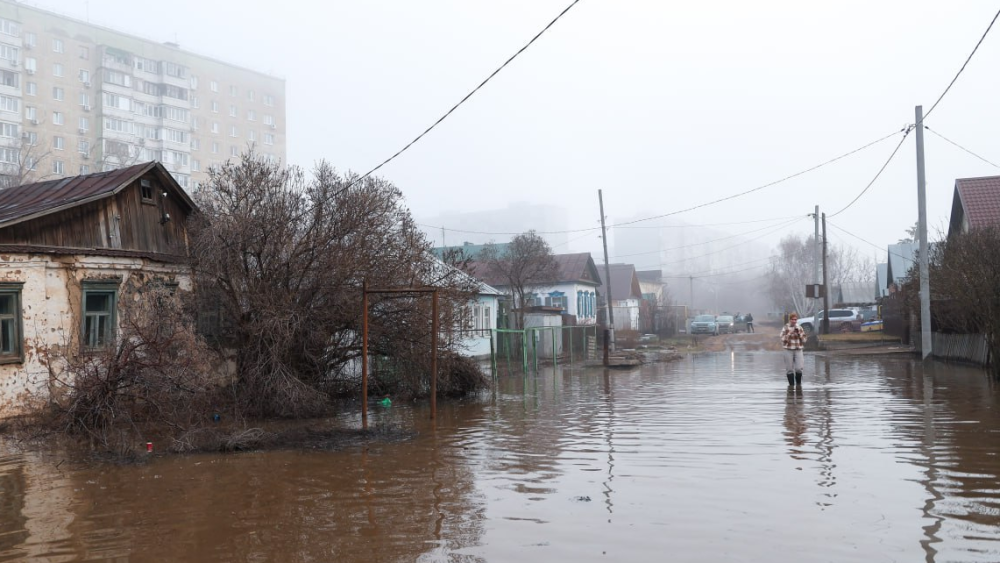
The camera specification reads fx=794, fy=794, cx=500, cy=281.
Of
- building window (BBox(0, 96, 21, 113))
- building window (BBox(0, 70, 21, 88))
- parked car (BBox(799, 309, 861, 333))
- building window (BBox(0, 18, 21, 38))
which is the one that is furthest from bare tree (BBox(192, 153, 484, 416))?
building window (BBox(0, 18, 21, 38))

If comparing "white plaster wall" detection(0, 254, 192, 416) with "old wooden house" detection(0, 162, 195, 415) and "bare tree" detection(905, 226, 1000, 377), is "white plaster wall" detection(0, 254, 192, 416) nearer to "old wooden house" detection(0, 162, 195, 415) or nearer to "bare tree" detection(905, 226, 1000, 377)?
"old wooden house" detection(0, 162, 195, 415)

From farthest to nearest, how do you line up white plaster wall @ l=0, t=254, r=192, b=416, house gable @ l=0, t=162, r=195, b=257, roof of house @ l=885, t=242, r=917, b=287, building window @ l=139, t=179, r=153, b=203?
roof of house @ l=885, t=242, r=917, b=287 → building window @ l=139, t=179, r=153, b=203 → house gable @ l=0, t=162, r=195, b=257 → white plaster wall @ l=0, t=254, r=192, b=416

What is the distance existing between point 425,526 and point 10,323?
1157 cm

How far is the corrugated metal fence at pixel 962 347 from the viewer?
76.5 feet

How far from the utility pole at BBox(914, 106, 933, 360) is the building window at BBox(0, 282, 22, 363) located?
83.1ft

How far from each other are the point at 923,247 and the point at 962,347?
344 cm

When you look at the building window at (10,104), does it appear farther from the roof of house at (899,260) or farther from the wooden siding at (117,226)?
the roof of house at (899,260)

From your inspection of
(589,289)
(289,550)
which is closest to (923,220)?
(289,550)

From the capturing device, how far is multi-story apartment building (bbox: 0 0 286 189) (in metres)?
66.9

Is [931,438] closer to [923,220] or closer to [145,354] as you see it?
[145,354]

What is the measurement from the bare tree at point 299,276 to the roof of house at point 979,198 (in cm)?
2618

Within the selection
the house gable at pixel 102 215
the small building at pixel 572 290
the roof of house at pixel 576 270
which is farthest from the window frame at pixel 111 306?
the roof of house at pixel 576 270

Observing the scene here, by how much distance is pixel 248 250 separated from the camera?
1620 cm

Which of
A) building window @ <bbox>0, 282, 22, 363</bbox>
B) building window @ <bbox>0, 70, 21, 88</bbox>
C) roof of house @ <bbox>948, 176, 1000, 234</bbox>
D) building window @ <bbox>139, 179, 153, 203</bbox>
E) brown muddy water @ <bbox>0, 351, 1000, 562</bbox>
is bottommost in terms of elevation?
brown muddy water @ <bbox>0, 351, 1000, 562</bbox>
